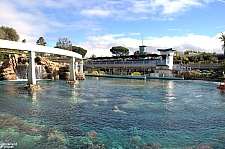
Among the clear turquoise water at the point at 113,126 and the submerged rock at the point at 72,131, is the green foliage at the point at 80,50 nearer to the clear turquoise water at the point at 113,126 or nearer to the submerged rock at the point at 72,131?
the clear turquoise water at the point at 113,126

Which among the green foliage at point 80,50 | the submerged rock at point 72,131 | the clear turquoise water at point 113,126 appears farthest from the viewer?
the green foliage at point 80,50

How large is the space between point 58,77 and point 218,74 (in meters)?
38.5

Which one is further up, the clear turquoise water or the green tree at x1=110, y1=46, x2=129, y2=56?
the green tree at x1=110, y1=46, x2=129, y2=56

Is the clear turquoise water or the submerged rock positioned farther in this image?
the submerged rock

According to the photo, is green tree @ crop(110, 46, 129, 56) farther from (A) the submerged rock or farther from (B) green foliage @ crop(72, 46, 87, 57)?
(A) the submerged rock

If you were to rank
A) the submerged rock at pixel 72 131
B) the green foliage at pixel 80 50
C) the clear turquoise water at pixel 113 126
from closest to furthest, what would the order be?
the clear turquoise water at pixel 113 126
the submerged rock at pixel 72 131
the green foliage at pixel 80 50

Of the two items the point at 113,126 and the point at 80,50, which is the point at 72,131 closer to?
the point at 113,126

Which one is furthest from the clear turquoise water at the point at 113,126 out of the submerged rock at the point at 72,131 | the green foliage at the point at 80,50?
the green foliage at the point at 80,50

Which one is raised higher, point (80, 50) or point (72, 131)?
point (80, 50)

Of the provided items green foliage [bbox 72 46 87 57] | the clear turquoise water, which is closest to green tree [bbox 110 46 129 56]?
green foliage [bbox 72 46 87 57]

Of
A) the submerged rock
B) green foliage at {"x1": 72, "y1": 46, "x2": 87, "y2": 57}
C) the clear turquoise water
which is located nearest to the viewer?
the clear turquoise water

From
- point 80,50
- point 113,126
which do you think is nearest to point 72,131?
point 113,126

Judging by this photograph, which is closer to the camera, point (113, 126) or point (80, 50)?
point (113, 126)

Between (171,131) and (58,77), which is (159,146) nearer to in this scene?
(171,131)
